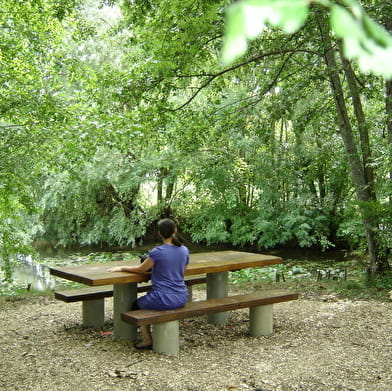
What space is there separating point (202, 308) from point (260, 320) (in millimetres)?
913

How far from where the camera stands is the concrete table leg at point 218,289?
6.18 meters

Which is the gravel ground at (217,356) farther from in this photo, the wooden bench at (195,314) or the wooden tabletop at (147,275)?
the wooden tabletop at (147,275)

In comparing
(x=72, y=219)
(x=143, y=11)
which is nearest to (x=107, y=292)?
(x=143, y=11)

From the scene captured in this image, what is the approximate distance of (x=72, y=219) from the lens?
700 inches

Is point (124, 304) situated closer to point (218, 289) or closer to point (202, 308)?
point (202, 308)

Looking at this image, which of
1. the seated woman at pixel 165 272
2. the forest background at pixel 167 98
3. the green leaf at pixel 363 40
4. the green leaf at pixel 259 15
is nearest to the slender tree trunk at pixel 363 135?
the forest background at pixel 167 98

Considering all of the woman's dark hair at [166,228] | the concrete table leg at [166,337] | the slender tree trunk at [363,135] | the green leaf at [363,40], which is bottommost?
the concrete table leg at [166,337]

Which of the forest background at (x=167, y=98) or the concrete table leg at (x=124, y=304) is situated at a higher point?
the forest background at (x=167, y=98)

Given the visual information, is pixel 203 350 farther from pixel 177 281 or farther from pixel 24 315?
pixel 24 315

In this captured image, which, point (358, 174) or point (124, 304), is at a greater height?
point (358, 174)

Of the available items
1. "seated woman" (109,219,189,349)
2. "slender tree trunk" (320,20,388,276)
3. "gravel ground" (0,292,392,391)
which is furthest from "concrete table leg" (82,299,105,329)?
"slender tree trunk" (320,20,388,276)

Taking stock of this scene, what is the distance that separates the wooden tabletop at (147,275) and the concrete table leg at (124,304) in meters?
0.25

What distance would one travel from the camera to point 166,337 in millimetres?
4879

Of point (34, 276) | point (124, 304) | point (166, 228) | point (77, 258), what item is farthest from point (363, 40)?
point (77, 258)
